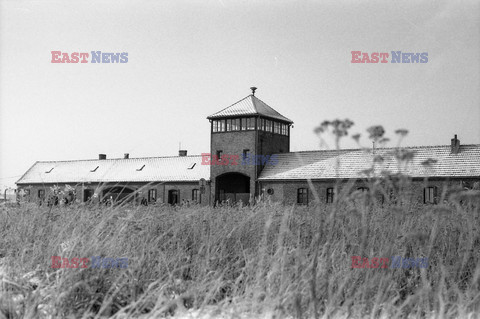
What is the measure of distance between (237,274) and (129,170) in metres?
38.0

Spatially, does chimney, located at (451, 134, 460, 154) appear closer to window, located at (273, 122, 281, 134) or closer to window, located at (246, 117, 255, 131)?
window, located at (273, 122, 281, 134)

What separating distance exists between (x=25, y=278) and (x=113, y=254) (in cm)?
86

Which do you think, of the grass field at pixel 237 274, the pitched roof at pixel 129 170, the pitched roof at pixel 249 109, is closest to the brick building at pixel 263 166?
the pitched roof at pixel 249 109

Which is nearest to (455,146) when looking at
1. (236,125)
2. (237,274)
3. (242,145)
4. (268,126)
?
(268,126)

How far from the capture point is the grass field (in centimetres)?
401

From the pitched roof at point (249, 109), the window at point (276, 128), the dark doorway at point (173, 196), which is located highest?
the pitched roof at point (249, 109)

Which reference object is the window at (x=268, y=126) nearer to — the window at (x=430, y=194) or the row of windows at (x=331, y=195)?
the row of windows at (x=331, y=195)

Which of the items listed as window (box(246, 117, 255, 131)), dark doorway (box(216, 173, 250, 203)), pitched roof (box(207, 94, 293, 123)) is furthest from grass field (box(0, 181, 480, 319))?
dark doorway (box(216, 173, 250, 203))

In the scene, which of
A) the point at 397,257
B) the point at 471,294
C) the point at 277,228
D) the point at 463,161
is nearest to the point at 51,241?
the point at 277,228

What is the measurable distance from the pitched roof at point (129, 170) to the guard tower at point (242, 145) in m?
2.34

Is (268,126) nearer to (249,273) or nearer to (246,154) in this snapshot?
(246,154)

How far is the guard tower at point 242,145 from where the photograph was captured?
110ft

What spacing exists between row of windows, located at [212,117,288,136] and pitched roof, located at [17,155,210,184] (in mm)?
3871

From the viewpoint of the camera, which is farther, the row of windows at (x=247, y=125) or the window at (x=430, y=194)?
the row of windows at (x=247, y=125)
